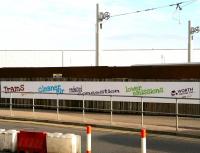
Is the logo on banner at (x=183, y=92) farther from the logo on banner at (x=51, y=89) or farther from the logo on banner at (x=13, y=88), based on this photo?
the logo on banner at (x=13, y=88)

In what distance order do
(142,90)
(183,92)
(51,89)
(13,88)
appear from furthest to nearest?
(13,88) < (51,89) < (142,90) < (183,92)

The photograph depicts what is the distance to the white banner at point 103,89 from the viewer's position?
23641mm

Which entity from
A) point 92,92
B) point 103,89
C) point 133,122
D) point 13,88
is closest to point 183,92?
point 133,122

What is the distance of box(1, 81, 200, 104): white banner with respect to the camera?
77.6ft

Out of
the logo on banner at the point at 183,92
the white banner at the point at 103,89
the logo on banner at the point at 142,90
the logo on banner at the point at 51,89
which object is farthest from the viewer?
the logo on banner at the point at 51,89

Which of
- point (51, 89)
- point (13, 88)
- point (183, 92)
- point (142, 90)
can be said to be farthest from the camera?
point (13, 88)

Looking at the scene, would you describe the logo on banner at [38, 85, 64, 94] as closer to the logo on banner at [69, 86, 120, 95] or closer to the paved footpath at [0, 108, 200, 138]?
the logo on banner at [69, 86, 120, 95]

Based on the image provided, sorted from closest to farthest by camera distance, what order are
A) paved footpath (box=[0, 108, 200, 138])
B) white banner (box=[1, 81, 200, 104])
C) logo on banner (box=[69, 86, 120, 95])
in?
paved footpath (box=[0, 108, 200, 138]) → white banner (box=[1, 81, 200, 104]) → logo on banner (box=[69, 86, 120, 95])

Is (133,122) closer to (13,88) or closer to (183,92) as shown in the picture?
(183,92)

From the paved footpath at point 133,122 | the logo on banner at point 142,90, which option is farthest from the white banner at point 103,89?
the paved footpath at point 133,122

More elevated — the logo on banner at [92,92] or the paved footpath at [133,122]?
the logo on banner at [92,92]

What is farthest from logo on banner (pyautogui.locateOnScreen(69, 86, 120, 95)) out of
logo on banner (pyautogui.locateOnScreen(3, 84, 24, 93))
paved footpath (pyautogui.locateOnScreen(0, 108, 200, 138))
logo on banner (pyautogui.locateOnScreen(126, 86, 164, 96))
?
logo on banner (pyautogui.locateOnScreen(3, 84, 24, 93))

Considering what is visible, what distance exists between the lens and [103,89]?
2598cm

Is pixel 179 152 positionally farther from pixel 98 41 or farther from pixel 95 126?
pixel 98 41
